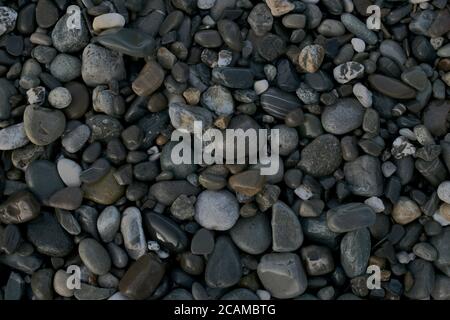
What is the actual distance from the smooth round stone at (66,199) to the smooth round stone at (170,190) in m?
0.25

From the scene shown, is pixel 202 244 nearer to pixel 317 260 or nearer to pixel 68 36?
pixel 317 260

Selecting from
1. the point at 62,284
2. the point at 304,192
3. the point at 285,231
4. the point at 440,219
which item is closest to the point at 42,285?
the point at 62,284

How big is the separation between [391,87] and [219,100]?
596mm

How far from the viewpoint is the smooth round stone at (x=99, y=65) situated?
1.72 m

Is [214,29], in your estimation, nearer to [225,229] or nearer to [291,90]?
[291,90]

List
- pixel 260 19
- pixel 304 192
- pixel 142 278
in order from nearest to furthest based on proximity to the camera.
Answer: pixel 142 278 → pixel 304 192 → pixel 260 19

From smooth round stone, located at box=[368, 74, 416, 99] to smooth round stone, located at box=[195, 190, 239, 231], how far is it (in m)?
0.64

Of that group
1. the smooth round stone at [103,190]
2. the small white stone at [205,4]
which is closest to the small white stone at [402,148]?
the small white stone at [205,4]

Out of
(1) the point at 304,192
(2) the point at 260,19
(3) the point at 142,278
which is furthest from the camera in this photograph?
(2) the point at 260,19

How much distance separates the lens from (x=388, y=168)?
1.72 metres

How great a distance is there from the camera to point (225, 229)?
166 cm

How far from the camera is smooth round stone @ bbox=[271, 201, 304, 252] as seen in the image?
164 cm

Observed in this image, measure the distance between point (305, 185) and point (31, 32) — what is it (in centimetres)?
110

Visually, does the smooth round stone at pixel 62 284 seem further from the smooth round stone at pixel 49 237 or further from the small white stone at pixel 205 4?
the small white stone at pixel 205 4
